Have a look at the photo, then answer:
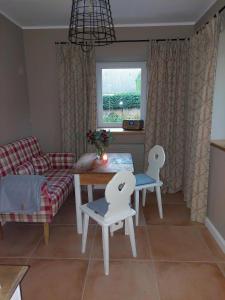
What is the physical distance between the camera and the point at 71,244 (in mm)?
2457

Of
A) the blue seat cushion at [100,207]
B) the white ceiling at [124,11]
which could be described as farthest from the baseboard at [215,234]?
the white ceiling at [124,11]

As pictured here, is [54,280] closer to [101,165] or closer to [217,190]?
[101,165]

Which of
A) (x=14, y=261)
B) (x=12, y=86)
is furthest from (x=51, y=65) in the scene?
(x=14, y=261)

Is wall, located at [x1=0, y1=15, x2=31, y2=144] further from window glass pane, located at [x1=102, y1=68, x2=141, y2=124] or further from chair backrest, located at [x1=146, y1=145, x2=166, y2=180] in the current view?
chair backrest, located at [x1=146, y1=145, x2=166, y2=180]

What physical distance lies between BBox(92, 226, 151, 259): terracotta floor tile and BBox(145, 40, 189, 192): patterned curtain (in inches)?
53.0

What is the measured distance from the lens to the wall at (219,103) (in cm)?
258

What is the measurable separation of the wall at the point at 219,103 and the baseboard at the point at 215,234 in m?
0.95

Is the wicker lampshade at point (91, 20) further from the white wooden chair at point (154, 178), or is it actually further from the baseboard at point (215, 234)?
the baseboard at point (215, 234)

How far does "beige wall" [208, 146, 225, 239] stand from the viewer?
2367 millimetres

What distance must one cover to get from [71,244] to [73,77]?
2.34 meters

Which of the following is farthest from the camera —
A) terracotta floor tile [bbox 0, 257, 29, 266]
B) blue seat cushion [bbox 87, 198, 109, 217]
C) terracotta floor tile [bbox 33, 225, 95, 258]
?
terracotta floor tile [bbox 33, 225, 95, 258]

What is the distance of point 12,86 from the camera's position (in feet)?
10.8

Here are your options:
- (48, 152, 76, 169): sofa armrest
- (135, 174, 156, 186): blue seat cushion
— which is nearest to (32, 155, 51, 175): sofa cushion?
(48, 152, 76, 169): sofa armrest

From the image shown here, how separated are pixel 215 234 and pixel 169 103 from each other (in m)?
1.87
